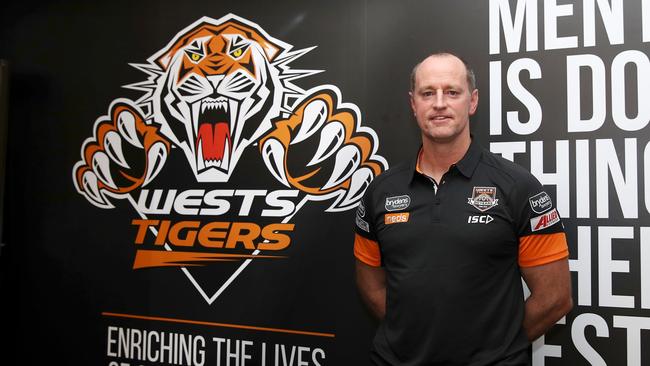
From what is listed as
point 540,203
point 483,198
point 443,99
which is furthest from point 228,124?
point 540,203

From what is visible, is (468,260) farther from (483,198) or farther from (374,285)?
(374,285)

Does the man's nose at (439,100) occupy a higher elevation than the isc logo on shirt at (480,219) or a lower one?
higher

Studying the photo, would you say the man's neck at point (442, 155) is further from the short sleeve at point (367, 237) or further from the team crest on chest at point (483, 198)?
the short sleeve at point (367, 237)

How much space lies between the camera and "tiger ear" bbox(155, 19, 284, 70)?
2615 millimetres

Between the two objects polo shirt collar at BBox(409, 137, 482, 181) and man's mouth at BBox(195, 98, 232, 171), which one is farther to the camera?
man's mouth at BBox(195, 98, 232, 171)

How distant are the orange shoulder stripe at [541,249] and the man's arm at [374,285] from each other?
1.78ft

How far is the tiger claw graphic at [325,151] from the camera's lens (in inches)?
95.4

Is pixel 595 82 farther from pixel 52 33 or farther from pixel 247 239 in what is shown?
pixel 52 33

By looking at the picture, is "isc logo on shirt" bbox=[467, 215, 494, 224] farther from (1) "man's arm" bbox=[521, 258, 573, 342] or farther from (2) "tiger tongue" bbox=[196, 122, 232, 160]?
(2) "tiger tongue" bbox=[196, 122, 232, 160]

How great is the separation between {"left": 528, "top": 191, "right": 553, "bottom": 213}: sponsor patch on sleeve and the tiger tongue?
1.41m

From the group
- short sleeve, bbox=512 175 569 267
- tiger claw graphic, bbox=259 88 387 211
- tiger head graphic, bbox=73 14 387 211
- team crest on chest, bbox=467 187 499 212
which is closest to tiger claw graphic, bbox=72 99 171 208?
tiger head graphic, bbox=73 14 387 211

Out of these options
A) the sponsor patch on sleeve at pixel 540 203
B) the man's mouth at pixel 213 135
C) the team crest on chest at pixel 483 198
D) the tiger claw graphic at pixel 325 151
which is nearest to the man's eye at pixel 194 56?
the man's mouth at pixel 213 135

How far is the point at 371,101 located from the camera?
95.3 inches

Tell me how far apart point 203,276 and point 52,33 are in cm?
158
